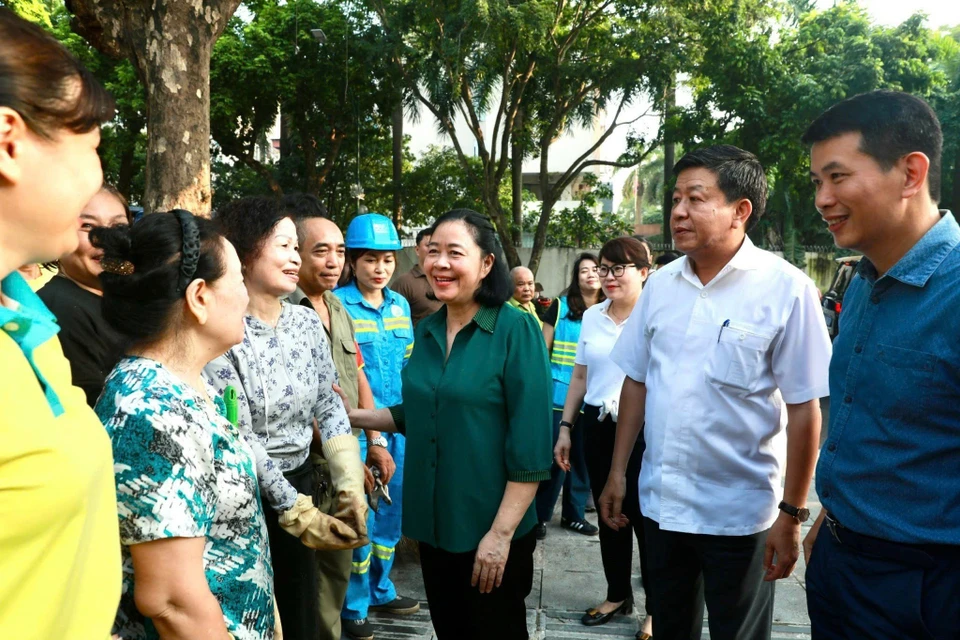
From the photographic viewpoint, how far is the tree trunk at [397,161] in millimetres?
18641

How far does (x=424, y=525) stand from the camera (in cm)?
266

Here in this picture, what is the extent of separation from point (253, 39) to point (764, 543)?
56.5 feet

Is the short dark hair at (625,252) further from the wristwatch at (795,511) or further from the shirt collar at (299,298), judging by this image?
the wristwatch at (795,511)

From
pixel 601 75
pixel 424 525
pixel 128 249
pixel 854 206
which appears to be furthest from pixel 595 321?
pixel 601 75

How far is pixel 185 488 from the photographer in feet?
5.28

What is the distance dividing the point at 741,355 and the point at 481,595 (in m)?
1.18

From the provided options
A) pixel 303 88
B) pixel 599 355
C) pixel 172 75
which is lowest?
pixel 599 355

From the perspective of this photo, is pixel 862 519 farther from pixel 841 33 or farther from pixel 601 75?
pixel 841 33

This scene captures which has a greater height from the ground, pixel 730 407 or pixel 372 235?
pixel 372 235

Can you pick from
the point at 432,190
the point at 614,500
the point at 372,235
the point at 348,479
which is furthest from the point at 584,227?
the point at 348,479

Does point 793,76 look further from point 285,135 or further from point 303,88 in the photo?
point 285,135

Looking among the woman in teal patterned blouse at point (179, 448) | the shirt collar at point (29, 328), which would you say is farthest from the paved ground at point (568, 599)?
the shirt collar at point (29, 328)

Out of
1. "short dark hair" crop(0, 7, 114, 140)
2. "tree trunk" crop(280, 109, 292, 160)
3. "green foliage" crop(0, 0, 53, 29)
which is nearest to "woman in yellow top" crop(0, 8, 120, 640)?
"short dark hair" crop(0, 7, 114, 140)

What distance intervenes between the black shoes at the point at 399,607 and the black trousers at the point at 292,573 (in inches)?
55.1
